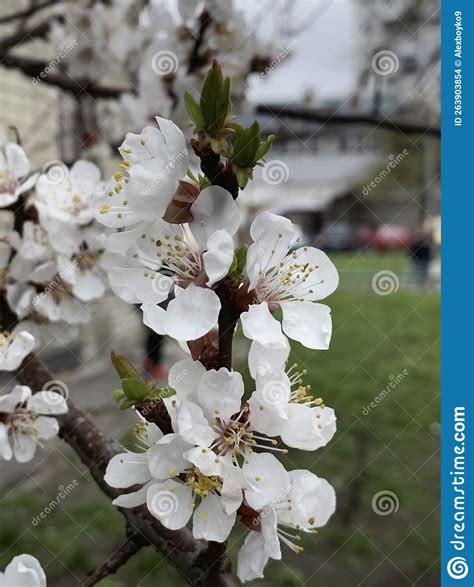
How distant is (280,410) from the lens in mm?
739

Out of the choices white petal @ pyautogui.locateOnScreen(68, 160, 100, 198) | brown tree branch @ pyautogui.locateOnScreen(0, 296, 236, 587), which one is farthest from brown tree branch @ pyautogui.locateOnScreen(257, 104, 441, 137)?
brown tree branch @ pyautogui.locateOnScreen(0, 296, 236, 587)

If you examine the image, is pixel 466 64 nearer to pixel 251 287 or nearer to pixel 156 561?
pixel 251 287

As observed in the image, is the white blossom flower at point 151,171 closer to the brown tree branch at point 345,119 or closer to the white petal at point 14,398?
the white petal at point 14,398

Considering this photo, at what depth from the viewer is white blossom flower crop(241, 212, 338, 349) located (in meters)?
0.74

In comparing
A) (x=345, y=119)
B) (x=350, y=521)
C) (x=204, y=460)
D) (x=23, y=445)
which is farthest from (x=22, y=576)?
(x=350, y=521)

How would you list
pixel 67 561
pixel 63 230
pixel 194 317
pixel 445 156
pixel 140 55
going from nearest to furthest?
pixel 194 317, pixel 445 156, pixel 63 230, pixel 140 55, pixel 67 561

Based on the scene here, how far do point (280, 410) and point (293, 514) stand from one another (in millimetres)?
149

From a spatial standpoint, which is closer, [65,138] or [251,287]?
[251,287]

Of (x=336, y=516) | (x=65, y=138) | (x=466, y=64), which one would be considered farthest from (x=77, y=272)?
(x=65, y=138)

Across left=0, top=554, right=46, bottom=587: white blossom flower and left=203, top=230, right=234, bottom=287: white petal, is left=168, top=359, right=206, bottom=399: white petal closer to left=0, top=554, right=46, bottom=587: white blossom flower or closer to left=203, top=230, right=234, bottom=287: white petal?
left=203, top=230, right=234, bottom=287: white petal

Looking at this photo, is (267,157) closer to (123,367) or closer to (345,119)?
(345,119)

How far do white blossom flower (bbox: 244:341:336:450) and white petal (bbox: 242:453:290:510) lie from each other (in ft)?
0.09

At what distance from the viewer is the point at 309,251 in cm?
85

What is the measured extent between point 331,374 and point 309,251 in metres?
4.48
